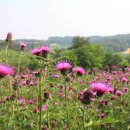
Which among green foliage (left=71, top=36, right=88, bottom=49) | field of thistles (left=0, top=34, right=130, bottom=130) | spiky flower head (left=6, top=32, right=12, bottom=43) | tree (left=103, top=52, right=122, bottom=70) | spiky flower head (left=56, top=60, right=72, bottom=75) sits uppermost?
spiky flower head (left=6, top=32, right=12, bottom=43)

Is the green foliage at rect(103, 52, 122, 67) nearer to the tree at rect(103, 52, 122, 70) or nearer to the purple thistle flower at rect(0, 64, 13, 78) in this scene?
the tree at rect(103, 52, 122, 70)

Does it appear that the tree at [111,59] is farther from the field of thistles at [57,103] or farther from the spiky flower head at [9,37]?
the spiky flower head at [9,37]

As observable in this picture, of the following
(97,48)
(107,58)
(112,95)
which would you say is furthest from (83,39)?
(112,95)

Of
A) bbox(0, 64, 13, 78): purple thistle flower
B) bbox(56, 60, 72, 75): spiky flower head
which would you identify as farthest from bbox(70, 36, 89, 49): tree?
bbox(0, 64, 13, 78): purple thistle flower

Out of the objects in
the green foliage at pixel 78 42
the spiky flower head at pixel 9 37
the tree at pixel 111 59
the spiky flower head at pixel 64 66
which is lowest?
the tree at pixel 111 59

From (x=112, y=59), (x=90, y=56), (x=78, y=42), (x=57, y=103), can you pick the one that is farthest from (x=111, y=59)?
(x=57, y=103)

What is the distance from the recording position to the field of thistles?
3541mm

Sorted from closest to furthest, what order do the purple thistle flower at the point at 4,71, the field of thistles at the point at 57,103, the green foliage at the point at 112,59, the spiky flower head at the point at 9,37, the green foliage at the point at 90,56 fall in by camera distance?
the field of thistles at the point at 57,103 → the purple thistle flower at the point at 4,71 → the spiky flower head at the point at 9,37 → the green foliage at the point at 90,56 → the green foliage at the point at 112,59

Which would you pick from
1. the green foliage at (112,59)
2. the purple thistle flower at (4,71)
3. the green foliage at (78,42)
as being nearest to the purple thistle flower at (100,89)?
the purple thistle flower at (4,71)

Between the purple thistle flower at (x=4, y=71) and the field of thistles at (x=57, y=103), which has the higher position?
the purple thistle flower at (x=4, y=71)

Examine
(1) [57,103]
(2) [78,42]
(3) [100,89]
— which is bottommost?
(2) [78,42]

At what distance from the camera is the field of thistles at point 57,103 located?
11.6 feet

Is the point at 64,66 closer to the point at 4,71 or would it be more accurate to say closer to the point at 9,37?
the point at 4,71

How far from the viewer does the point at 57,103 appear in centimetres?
740
